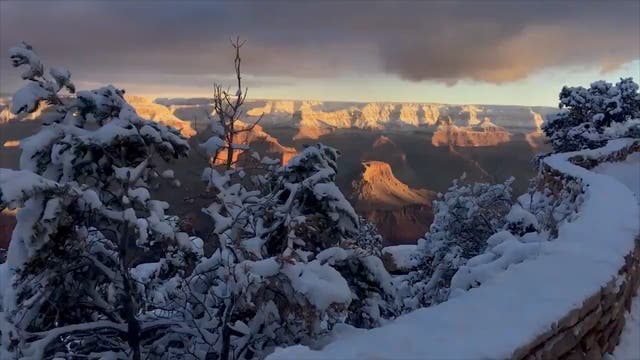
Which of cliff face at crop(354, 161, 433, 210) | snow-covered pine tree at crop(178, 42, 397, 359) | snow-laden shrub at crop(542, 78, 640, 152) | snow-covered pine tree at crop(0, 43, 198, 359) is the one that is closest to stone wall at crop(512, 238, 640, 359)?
snow-covered pine tree at crop(178, 42, 397, 359)

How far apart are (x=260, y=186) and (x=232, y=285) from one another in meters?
2.74

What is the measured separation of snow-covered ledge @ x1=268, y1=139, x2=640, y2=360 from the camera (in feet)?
10.9

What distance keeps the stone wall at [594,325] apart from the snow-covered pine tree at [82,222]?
13.6 ft

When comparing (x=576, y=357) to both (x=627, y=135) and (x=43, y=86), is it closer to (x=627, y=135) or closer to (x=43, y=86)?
(x=43, y=86)

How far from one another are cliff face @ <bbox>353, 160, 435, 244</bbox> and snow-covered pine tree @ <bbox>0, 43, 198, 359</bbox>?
73.7 meters

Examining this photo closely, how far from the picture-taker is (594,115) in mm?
30453

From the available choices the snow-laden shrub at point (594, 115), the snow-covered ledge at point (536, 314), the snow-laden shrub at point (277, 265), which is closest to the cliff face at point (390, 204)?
the snow-laden shrub at point (594, 115)

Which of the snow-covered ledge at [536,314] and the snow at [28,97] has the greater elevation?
the snow at [28,97]

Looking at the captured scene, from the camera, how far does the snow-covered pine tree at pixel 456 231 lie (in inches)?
634

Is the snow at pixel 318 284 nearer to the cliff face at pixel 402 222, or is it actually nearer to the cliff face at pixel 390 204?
the cliff face at pixel 390 204

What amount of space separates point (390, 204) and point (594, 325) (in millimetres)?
102680

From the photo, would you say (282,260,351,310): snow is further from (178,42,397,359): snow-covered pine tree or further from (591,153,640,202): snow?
(591,153,640,202): snow

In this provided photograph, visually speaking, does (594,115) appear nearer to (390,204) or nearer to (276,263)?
(276,263)

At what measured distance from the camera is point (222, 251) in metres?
6.75
